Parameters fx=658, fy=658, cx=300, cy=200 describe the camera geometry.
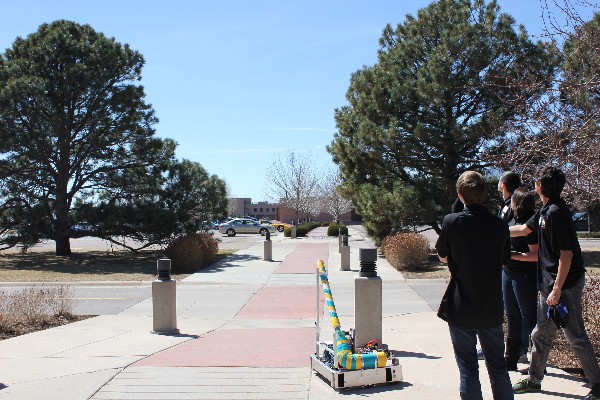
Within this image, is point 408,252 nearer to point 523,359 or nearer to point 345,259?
point 345,259

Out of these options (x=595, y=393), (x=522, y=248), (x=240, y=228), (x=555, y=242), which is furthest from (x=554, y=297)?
(x=240, y=228)

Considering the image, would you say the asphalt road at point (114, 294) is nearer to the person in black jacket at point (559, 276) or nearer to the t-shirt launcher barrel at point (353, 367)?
the t-shirt launcher barrel at point (353, 367)

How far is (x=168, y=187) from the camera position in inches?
1021

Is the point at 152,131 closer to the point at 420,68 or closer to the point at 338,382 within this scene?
the point at 420,68

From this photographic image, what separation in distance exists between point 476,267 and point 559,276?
3.34ft

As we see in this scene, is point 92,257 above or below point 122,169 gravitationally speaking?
below

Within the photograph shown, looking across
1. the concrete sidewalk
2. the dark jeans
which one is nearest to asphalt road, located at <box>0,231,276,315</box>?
the concrete sidewalk

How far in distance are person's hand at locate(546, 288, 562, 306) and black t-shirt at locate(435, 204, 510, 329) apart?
80cm

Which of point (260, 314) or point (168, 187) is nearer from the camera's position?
point (260, 314)

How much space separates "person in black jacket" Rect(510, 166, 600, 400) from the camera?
5246mm

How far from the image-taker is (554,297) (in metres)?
5.20

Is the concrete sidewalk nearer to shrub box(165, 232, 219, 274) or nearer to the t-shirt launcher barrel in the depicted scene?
the t-shirt launcher barrel

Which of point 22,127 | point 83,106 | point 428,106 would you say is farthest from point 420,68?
point 22,127

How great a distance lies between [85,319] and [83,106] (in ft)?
52.3
